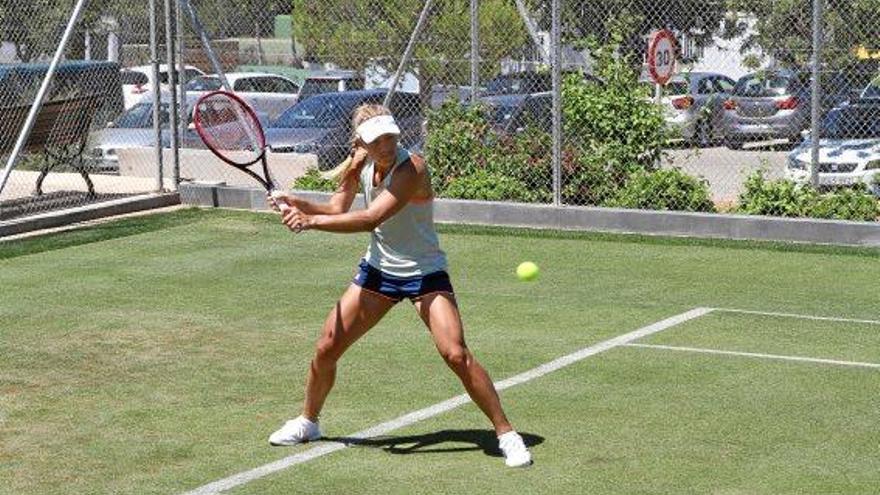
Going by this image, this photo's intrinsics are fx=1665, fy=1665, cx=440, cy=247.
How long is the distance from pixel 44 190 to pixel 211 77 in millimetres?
11053

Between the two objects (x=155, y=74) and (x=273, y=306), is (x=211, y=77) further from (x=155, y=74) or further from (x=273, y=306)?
(x=273, y=306)

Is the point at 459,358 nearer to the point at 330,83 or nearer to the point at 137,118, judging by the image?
the point at 330,83

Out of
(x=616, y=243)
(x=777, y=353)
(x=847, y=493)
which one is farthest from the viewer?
(x=616, y=243)

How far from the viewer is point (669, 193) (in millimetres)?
17062

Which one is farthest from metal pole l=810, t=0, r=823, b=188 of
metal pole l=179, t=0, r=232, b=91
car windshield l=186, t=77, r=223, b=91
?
car windshield l=186, t=77, r=223, b=91

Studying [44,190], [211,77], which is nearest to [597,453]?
[44,190]

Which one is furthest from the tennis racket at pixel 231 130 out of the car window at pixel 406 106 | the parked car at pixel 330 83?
the parked car at pixel 330 83

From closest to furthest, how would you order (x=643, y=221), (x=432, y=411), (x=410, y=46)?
(x=432, y=411), (x=643, y=221), (x=410, y=46)

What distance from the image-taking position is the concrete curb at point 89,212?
56.7 feet

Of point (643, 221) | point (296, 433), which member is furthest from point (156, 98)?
point (296, 433)

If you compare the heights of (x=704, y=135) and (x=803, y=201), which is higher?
(x=704, y=135)

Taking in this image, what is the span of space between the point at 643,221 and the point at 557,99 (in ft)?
5.31

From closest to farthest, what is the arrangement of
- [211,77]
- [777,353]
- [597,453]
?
A: [597,453], [777,353], [211,77]

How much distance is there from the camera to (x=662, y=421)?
9.59m
